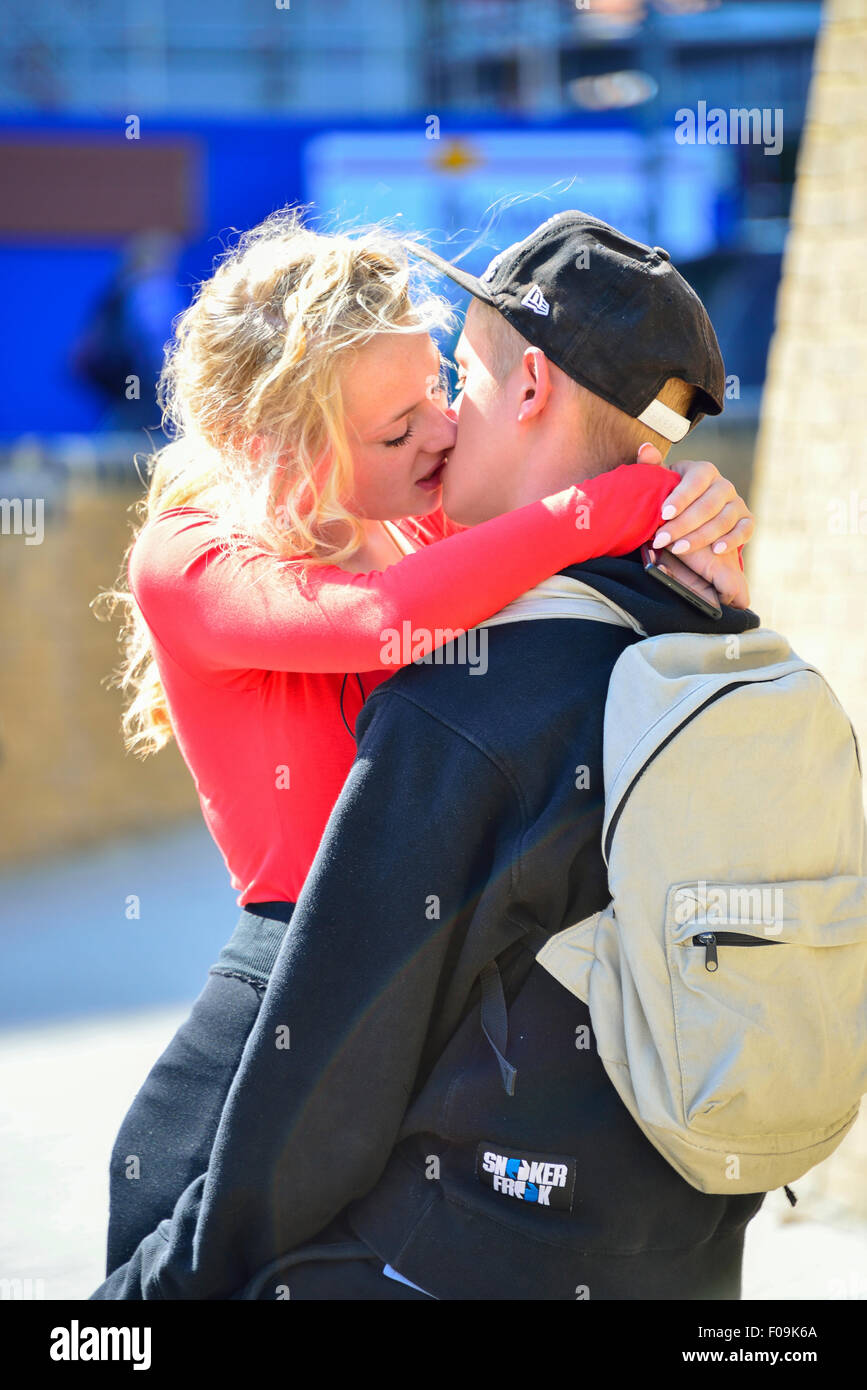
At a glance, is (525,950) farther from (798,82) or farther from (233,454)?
(798,82)

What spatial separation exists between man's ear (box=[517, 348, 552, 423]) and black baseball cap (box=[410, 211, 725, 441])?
0.01 metres

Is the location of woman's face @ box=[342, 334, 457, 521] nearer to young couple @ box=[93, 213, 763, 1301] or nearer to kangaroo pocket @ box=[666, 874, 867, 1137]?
young couple @ box=[93, 213, 763, 1301]

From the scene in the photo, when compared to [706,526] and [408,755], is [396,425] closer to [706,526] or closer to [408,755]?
[706,526]

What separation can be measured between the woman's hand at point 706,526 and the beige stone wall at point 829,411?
6.23 feet

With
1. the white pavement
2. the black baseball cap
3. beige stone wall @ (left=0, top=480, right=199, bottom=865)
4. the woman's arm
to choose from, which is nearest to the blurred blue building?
beige stone wall @ (left=0, top=480, right=199, bottom=865)

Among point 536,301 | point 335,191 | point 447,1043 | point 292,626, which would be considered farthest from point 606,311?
point 335,191

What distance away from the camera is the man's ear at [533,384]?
179 cm

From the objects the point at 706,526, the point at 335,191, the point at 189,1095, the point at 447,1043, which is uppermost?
the point at 335,191

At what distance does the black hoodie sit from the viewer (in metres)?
1.60

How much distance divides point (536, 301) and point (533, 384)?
104 mm

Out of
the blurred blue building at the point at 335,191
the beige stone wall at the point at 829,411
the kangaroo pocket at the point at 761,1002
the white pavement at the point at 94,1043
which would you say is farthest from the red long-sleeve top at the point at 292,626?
the blurred blue building at the point at 335,191

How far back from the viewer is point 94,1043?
5.49 metres

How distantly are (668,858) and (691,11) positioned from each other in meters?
14.9

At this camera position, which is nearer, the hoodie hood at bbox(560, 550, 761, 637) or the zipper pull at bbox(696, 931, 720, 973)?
the zipper pull at bbox(696, 931, 720, 973)
